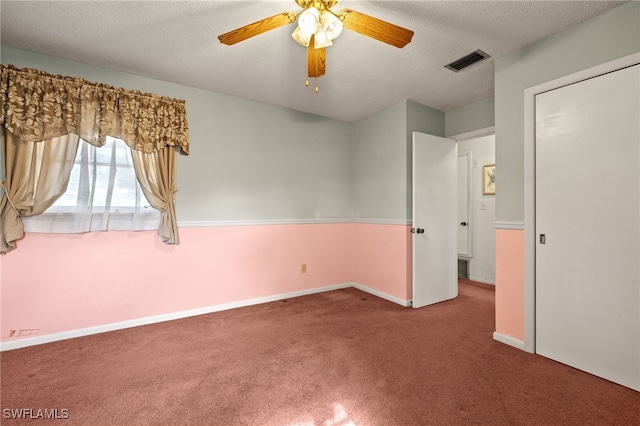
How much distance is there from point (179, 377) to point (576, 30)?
3.72 m

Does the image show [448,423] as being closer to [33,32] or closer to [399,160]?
[399,160]

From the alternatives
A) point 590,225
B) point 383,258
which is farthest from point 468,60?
point 383,258

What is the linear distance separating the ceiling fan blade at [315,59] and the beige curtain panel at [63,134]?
1684 millimetres

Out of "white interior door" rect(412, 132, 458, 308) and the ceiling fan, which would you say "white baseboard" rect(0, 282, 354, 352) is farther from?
the ceiling fan

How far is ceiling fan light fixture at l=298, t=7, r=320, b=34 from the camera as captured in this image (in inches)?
59.9

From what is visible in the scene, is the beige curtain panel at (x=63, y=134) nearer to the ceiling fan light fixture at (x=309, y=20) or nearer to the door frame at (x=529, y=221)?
the ceiling fan light fixture at (x=309, y=20)

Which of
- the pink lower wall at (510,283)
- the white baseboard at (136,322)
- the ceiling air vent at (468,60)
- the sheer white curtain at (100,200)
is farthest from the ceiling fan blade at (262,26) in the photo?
the white baseboard at (136,322)

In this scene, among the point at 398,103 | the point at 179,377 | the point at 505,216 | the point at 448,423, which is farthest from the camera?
the point at 398,103

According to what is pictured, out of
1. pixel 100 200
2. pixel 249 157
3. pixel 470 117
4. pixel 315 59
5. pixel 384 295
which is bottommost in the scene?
pixel 384 295

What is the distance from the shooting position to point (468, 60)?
2436 millimetres

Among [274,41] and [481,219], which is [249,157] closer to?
[274,41]

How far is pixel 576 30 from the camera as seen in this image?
1.97 m

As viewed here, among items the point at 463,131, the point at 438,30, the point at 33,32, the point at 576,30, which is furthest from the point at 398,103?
the point at 33,32

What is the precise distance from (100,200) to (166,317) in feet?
4.33
